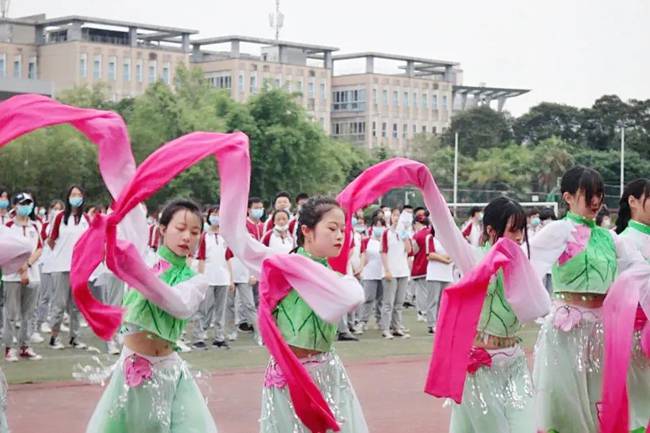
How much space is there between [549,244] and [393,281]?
391 inches

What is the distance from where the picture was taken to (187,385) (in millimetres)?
6930

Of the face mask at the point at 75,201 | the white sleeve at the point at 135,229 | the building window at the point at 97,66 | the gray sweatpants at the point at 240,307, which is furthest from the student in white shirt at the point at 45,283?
the building window at the point at 97,66

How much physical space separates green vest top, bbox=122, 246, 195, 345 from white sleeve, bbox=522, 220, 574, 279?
2.27m

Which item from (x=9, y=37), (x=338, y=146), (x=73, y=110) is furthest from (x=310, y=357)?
(x=9, y=37)

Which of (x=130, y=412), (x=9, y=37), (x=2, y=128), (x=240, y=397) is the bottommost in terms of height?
(x=240, y=397)

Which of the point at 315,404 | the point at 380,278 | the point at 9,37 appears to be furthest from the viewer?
the point at 9,37

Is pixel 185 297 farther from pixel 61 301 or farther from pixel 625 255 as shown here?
pixel 61 301

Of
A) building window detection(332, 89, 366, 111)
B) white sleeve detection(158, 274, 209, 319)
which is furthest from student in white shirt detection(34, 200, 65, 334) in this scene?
building window detection(332, 89, 366, 111)

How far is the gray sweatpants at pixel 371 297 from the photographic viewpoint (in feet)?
61.0

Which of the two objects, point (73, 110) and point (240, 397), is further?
point (240, 397)

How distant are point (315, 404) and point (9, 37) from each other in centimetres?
7788

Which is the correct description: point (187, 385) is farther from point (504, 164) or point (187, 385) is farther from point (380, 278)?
point (504, 164)

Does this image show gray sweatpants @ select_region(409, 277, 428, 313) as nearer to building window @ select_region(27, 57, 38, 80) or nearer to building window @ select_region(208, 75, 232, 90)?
building window @ select_region(27, 57, 38, 80)

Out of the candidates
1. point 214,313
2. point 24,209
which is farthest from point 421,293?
point 24,209
